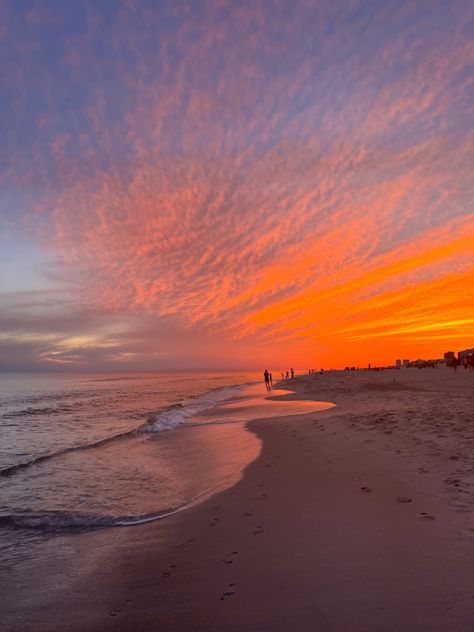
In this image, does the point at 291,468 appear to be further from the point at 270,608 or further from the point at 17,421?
the point at 17,421

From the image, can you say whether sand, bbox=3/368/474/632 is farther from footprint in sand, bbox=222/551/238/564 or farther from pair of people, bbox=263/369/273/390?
pair of people, bbox=263/369/273/390

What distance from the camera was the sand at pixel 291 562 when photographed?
13.7 feet

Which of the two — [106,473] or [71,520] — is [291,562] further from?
[106,473]

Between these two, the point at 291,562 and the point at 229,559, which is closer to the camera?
the point at 291,562

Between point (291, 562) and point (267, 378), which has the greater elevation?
point (267, 378)

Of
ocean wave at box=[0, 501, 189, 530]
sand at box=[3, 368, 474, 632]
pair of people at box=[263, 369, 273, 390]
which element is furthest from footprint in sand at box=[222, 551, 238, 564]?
pair of people at box=[263, 369, 273, 390]

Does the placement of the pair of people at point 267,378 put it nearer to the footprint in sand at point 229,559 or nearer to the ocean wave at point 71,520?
the ocean wave at point 71,520

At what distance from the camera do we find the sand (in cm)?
417

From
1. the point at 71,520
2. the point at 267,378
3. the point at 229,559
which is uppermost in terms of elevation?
the point at 267,378

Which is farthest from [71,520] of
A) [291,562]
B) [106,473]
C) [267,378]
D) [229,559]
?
[267,378]

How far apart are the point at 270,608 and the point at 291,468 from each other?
678 centimetres

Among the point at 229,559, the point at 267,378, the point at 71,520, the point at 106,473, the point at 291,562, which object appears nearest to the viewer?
the point at 291,562

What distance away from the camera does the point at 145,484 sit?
11.2 meters

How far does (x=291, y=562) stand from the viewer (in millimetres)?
5332
